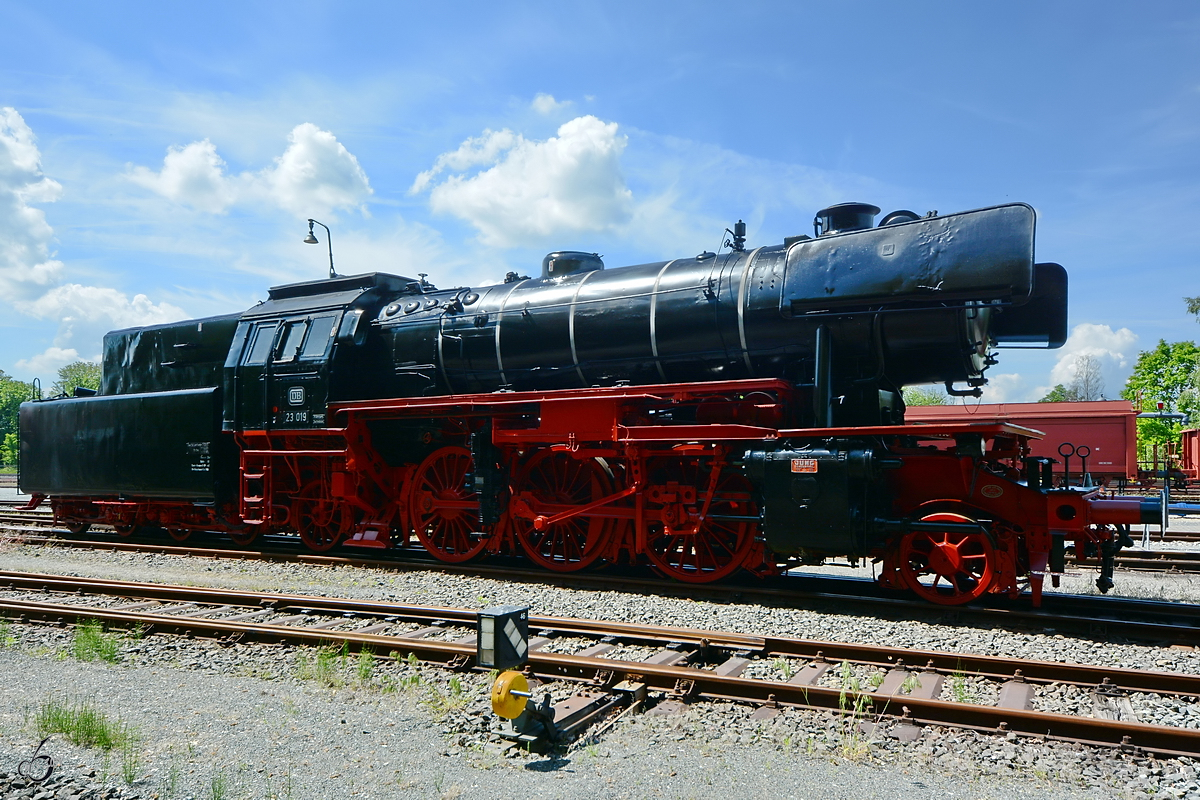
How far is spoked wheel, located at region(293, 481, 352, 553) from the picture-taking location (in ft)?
36.0

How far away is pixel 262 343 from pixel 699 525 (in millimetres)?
6971

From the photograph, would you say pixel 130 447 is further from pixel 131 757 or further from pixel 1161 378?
pixel 1161 378

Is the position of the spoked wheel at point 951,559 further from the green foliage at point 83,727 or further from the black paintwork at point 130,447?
the black paintwork at point 130,447

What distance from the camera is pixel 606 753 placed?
4.15 m

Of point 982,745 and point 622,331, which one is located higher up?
point 622,331

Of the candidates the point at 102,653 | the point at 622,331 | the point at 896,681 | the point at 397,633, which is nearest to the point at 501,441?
the point at 622,331

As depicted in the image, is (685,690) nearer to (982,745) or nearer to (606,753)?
(606,753)

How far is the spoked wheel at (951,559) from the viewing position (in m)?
6.83

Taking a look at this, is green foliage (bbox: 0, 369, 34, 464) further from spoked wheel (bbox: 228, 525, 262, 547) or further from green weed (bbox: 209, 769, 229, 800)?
green weed (bbox: 209, 769, 229, 800)

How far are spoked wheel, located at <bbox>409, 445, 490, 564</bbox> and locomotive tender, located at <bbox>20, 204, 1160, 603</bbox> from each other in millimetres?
36

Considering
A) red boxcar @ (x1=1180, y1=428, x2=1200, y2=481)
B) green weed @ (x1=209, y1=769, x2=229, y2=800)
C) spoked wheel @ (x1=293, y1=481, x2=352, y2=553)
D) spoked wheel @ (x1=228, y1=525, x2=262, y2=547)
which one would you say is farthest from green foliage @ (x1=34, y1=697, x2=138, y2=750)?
red boxcar @ (x1=1180, y1=428, x2=1200, y2=481)

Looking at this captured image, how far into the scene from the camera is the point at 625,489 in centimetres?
876

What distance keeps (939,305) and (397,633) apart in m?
5.45

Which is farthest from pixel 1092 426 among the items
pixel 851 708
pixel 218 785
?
pixel 218 785
